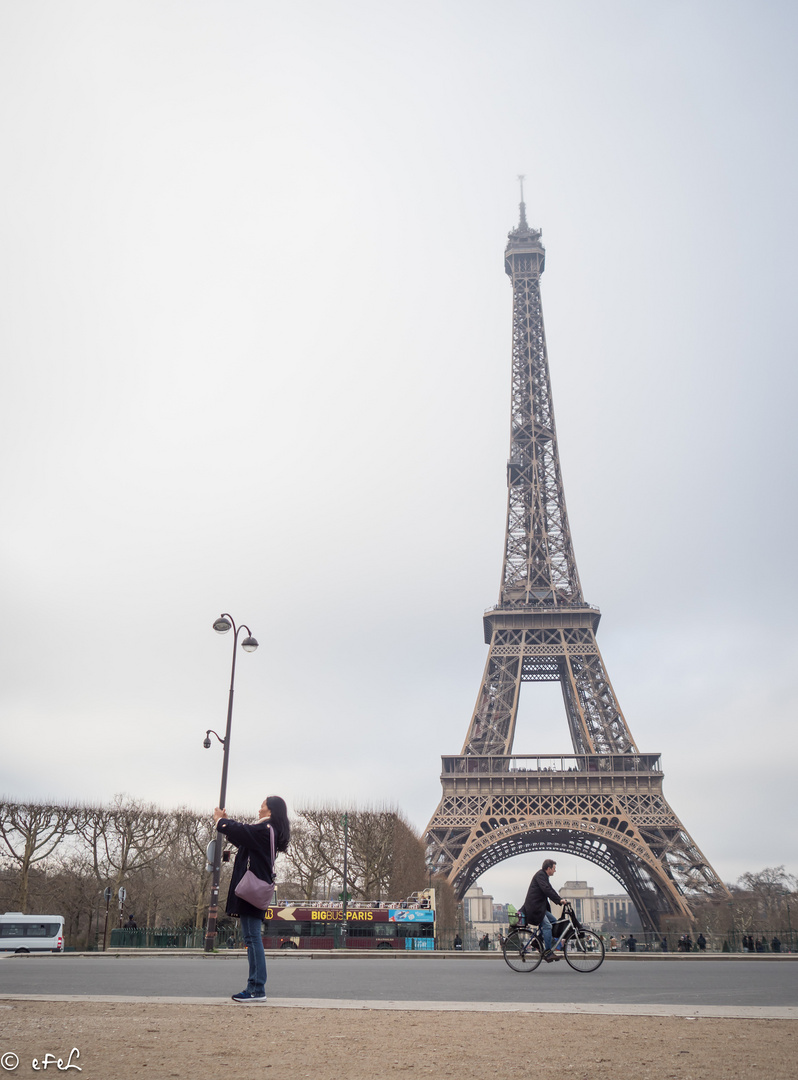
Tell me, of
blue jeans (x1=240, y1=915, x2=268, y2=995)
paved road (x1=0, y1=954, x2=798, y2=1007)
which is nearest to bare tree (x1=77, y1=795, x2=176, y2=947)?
paved road (x1=0, y1=954, x2=798, y2=1007)

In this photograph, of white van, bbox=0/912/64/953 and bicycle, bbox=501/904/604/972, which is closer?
bicycle, bbox=501/904/604/972

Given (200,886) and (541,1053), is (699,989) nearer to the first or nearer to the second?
(541,1053)

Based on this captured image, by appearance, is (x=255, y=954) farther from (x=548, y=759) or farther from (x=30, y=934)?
(x=548, y=759)

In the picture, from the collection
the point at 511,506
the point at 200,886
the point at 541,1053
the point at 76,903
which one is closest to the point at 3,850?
the point at 76,903

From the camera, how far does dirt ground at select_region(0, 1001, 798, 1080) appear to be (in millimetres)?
4668

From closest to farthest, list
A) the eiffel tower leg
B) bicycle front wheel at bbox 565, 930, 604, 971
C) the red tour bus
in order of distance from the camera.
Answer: bicycle front wheel at bbox 565, 930, 604, 971 < the red tour bus < the eiffel tower leg

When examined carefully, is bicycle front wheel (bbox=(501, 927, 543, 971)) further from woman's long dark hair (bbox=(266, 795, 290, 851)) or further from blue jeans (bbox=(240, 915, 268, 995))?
woman's long dark hair (bbox=(266, 795, 290, 851))

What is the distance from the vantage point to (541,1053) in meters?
5.17

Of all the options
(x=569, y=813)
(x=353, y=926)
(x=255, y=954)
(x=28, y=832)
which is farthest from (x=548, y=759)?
(x=255, y=954)

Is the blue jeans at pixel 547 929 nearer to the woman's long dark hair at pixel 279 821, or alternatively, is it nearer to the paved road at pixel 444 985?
the paved road at pixel 444 985

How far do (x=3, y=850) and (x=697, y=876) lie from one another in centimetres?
3939

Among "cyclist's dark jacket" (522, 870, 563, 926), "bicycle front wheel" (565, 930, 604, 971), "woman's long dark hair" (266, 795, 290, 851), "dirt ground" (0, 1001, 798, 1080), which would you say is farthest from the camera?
"bicycle front wheel" (565, 930, 604, 971)

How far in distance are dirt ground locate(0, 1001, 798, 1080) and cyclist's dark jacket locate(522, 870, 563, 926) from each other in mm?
4582

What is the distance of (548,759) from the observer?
5669cm
